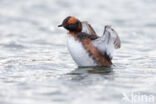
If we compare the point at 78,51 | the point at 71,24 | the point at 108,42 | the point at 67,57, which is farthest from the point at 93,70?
the point at 67,57

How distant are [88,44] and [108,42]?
1.79ft

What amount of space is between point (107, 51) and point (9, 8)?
44.6 ft

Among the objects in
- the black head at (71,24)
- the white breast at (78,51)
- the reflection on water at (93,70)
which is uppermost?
the black head at (71,24)

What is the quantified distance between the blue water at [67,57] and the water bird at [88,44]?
11.8 inches

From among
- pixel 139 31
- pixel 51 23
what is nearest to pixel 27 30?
pixel 51 23

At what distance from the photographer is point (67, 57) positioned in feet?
50.5

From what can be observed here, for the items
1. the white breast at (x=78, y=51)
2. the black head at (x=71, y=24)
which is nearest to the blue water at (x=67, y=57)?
the white breast at (x=78, y=51)

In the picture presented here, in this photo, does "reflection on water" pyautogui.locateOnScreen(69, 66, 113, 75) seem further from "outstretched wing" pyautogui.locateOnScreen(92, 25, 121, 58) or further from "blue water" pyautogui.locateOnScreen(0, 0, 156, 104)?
"outstretched wing" pyautogui.locateOnScreen(92, 25, 121, 58)

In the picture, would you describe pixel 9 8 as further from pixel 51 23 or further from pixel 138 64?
pixel 138 64

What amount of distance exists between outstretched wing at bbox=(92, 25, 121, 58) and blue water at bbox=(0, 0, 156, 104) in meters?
0.55

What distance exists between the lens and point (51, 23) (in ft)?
74.9

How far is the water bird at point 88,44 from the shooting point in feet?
42.4

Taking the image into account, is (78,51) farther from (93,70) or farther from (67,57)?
(67,57)

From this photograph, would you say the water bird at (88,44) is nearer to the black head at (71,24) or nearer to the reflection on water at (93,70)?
the black head at (71,24)
